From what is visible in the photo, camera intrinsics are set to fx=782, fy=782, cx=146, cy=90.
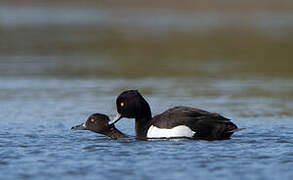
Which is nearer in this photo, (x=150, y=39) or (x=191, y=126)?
(x=191, y=126)

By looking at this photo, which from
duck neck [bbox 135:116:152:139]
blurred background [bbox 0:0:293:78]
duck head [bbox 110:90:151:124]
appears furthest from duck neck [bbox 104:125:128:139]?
blurred background [bbox 0:0:293:78]

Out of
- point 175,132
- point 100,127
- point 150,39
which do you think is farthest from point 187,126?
point 150,39

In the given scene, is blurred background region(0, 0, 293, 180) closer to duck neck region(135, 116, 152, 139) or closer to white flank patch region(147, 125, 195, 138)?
duck neck region(135, 116, 152, 139)

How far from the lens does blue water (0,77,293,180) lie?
9719 millimetres

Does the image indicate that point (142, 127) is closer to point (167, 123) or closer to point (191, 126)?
point (167, 123)

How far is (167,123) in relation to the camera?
12.3 meters

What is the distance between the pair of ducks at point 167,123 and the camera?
40.0ft

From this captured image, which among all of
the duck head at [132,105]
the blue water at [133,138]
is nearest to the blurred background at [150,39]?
the blue water at [133,138]

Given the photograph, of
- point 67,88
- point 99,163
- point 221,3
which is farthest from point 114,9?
Result: point 99,163

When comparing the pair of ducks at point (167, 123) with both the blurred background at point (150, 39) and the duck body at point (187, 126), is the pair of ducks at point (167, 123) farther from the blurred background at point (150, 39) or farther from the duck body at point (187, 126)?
the blurred background at point (150, 39)

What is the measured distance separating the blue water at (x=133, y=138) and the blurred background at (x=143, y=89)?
0.8 inches

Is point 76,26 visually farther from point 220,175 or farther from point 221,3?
point 220,175

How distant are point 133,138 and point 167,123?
2.39 ft

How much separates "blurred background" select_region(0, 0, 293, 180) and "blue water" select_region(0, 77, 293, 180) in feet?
0.06
